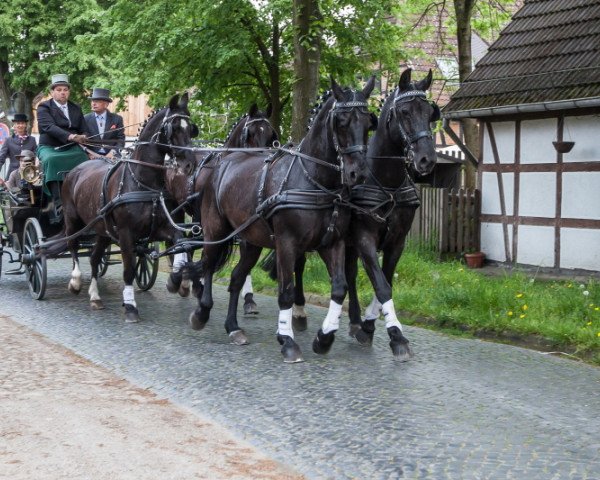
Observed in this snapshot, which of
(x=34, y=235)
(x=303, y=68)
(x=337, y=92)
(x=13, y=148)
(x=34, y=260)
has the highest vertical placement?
(x=303, y=68)

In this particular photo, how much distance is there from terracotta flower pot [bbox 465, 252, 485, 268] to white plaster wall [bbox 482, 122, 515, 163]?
163 cm

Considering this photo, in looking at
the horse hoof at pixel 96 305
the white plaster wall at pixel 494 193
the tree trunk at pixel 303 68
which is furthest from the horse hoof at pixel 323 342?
the white plaster wall at pixel 494 193

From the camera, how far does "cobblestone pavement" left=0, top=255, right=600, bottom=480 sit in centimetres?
546

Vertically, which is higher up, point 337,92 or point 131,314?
point 337,92

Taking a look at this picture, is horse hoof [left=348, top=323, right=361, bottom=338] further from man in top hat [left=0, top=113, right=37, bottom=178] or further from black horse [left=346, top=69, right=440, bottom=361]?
man in top hat [left=0, top=113, right=37, bottom=178]

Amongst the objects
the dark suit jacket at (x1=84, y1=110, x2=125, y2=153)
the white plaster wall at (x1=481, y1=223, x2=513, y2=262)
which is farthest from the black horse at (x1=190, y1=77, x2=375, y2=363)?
the white plaster wall at (x1=481, y1=223, x2=513, y2=262)

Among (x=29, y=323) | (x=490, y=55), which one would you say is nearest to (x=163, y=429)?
(x=29, y=323)

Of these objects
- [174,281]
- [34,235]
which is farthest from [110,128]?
[174,281]

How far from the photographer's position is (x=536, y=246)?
49.5 ft

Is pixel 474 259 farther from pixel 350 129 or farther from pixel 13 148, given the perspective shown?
pixel 350 129

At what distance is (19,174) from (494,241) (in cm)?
760

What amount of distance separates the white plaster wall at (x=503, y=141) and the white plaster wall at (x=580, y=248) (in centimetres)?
190

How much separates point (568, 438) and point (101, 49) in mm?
19126

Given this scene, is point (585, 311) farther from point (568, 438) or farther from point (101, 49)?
point (101, 49)
